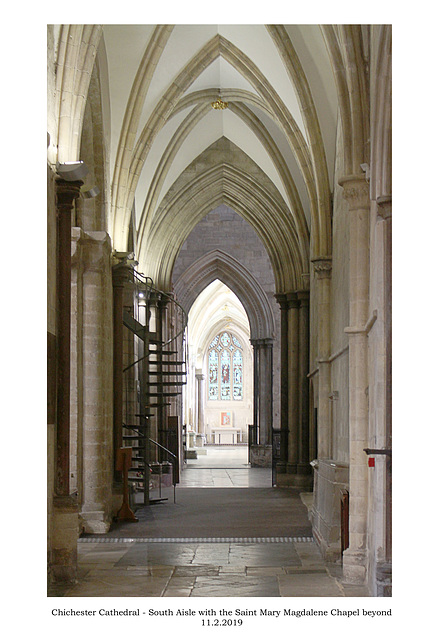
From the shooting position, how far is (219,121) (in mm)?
16266

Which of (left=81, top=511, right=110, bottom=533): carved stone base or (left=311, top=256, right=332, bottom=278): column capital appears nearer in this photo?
(left=81, top=511, right=110, bottom=533): carved stone base

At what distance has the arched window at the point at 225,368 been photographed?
38844mm

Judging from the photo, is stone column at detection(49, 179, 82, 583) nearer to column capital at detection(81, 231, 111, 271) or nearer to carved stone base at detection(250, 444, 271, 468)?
column capital at detection(81, 231, 111, 271)

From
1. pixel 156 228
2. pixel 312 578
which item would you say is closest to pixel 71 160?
pixel 312 578

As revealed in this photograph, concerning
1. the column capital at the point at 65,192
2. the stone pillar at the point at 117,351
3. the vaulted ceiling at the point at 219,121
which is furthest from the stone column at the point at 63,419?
the stone pillar at the point at 117,351

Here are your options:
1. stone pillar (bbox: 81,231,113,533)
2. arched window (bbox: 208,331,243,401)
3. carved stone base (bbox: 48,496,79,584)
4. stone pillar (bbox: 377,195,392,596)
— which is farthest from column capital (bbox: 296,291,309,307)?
arched window (bbox: 208,331,243,401)

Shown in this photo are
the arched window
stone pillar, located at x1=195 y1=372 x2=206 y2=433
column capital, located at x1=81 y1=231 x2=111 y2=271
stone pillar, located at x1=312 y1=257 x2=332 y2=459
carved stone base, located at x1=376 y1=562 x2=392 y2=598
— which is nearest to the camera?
carved stone base, located at x1=376 y1=562 x2=392 y2=598

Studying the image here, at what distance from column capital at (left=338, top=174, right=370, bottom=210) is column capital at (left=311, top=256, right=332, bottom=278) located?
4.11m

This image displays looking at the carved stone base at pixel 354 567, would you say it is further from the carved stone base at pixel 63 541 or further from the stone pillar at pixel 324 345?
the stone pillar at pixel 324 345

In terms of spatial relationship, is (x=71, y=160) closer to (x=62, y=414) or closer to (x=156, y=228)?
(x=62, y=414)

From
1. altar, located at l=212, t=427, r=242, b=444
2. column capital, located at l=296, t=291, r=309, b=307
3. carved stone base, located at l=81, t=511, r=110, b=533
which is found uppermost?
column capital, located at l=296, t=291, r=309, b=307

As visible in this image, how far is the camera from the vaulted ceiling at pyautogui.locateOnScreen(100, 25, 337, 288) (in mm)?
11266

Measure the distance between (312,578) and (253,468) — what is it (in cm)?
1444

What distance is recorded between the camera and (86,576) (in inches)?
293
